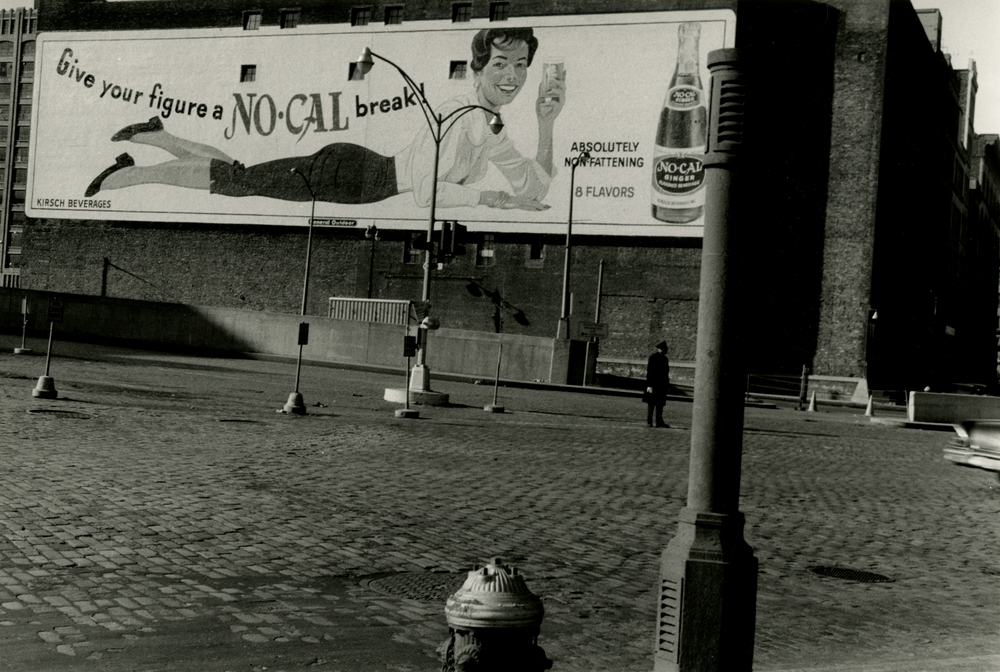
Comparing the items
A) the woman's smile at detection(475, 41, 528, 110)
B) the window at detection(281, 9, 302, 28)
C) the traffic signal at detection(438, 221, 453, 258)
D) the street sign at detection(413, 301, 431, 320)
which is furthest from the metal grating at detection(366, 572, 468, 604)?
the window at detection(281, 9, 302, 28)

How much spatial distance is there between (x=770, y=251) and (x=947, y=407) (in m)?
20.7

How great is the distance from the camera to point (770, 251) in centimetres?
5156

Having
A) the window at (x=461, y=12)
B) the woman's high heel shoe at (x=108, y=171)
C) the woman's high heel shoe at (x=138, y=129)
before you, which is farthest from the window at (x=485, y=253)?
the woman's high heel shoe at (x=108, y=171)

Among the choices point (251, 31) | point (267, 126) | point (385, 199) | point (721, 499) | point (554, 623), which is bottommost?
point (554, 623)

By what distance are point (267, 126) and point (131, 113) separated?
8.37 m

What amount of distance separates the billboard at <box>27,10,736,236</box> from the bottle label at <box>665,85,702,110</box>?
6 centimetres

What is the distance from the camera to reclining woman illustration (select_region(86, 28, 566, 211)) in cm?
5144

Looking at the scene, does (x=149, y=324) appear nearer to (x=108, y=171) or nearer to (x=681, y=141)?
(x=108, y=171)

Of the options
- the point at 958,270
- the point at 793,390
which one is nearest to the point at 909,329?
the point at 793,390

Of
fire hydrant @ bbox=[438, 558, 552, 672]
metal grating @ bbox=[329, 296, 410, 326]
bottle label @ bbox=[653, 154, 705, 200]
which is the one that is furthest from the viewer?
bottle label @ bbox=[653, 154, 705, 200]

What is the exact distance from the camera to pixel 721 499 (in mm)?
4547

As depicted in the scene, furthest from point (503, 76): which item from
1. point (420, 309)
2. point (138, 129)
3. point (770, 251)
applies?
point (420, 309)

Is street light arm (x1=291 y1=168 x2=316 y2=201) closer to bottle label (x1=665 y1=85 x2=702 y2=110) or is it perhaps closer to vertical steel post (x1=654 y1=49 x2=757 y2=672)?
bottle label (x1=665 y1=85 x2=702 y2=110)

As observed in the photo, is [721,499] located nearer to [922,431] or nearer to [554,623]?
[554,623]
